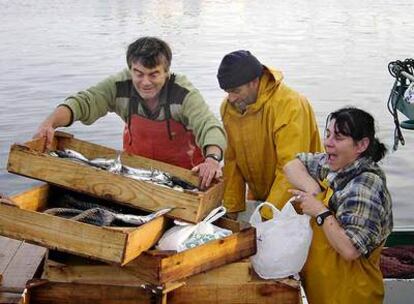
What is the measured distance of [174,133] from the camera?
4.87 m

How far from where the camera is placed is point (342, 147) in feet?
12.6

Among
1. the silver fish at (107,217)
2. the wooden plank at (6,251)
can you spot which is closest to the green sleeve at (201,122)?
the silver fish at (107,217)

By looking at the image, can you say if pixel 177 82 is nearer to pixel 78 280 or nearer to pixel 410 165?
pixel 78 280

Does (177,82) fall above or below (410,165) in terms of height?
above

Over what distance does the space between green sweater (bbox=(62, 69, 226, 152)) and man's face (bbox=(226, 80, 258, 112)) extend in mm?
230

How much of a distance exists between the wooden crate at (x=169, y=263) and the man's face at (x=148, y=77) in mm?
992

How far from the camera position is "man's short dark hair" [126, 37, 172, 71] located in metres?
4.34

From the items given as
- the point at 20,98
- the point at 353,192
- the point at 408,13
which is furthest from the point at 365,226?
the point at 408,13

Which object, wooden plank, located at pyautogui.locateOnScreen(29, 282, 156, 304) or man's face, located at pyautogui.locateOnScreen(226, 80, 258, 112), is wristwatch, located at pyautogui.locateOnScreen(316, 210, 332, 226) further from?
man's face, located at pyautogui.locateOnScreen(226, 80, 258, 112)

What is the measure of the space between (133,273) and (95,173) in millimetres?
576

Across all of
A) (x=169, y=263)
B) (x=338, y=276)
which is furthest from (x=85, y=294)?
(x=338, y=276)

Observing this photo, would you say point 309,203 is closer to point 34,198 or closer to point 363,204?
point 363,204

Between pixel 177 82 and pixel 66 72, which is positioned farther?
pixel 66 72

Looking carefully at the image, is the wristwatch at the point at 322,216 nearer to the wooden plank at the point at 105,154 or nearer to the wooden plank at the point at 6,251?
the wooden plank at the point at 105,154
